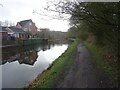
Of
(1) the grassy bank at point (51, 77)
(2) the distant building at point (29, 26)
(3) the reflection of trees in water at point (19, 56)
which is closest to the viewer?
(1) the grassy bank at point (51, 77)

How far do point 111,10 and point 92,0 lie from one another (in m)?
0.96

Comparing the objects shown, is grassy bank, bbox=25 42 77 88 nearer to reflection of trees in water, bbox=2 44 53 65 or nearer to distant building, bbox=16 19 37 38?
reflection of trees in water, bbox=2 44 53 65

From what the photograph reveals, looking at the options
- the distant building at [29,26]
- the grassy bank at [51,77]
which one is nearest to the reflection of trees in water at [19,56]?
the grassy bank at [51,77]

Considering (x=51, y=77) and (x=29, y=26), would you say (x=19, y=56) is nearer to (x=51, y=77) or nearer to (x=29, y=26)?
(x=51, y=77)

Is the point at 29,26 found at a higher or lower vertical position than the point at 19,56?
higher

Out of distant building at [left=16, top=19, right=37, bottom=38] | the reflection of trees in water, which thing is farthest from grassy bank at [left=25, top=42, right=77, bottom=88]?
distant building at [left=16, top=19, right=37, bottom=38]

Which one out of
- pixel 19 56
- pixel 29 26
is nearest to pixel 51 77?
pixel 19 56

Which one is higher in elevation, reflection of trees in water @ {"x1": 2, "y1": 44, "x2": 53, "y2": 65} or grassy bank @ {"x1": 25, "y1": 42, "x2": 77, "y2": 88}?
grassy bank @ {"x1": 25, "y1": 42, "x2": 77, "y2": 88}

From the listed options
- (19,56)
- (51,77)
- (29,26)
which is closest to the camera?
(51,77)

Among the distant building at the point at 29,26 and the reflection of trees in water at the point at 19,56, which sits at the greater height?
the distant building at the point at 29,26

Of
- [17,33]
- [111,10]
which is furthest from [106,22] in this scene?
[17,33]

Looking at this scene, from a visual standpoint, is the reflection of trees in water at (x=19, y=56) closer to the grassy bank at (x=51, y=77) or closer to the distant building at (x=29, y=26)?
the grassy bank at (x=51, y=77)

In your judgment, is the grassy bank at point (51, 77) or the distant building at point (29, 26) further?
the distant building at point (29, 26)

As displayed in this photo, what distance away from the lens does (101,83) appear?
31.2ft
